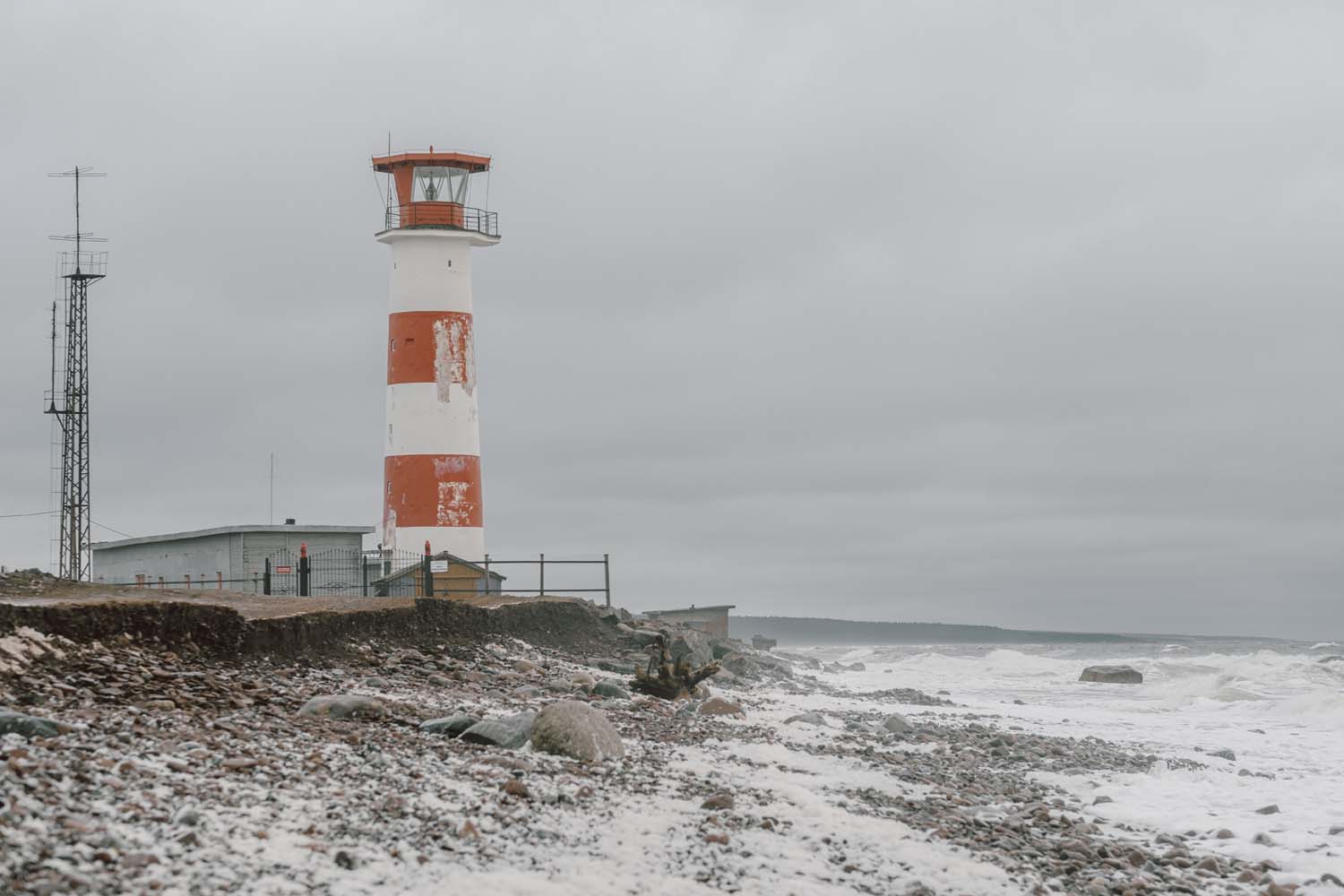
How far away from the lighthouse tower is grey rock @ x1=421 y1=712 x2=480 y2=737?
20601mm

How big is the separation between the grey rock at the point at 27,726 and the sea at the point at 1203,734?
26.5 ft

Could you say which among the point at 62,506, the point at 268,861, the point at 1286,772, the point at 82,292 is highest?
the point at 82,292

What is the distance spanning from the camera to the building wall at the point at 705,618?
4466 cm

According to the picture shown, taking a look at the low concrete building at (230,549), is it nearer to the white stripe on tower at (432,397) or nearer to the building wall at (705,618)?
the white stripe on tower at (432,397)

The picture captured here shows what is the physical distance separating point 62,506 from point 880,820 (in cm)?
3319

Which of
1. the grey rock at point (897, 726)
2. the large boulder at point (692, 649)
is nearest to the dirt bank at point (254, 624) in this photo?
the large boulder at point (692, 649)

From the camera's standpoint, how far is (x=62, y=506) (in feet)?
126

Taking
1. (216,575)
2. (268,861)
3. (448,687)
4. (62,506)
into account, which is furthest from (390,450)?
(268,861)

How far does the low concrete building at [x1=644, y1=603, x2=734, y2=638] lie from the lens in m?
44.7

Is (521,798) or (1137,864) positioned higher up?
(521,798)

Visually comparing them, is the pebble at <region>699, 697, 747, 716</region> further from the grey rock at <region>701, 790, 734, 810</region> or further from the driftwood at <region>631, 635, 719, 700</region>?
the grey rock at <region>701, 790, 734, 810</region>

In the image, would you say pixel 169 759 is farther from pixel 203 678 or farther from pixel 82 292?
pixel 82 292

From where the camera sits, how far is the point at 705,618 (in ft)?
151

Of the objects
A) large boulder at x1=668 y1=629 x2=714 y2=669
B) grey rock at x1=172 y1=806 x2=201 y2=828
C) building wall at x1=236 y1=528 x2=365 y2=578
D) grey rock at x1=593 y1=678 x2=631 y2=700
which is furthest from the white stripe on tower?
grey rock at x1=172 y1=806 x2=201 y2=828
